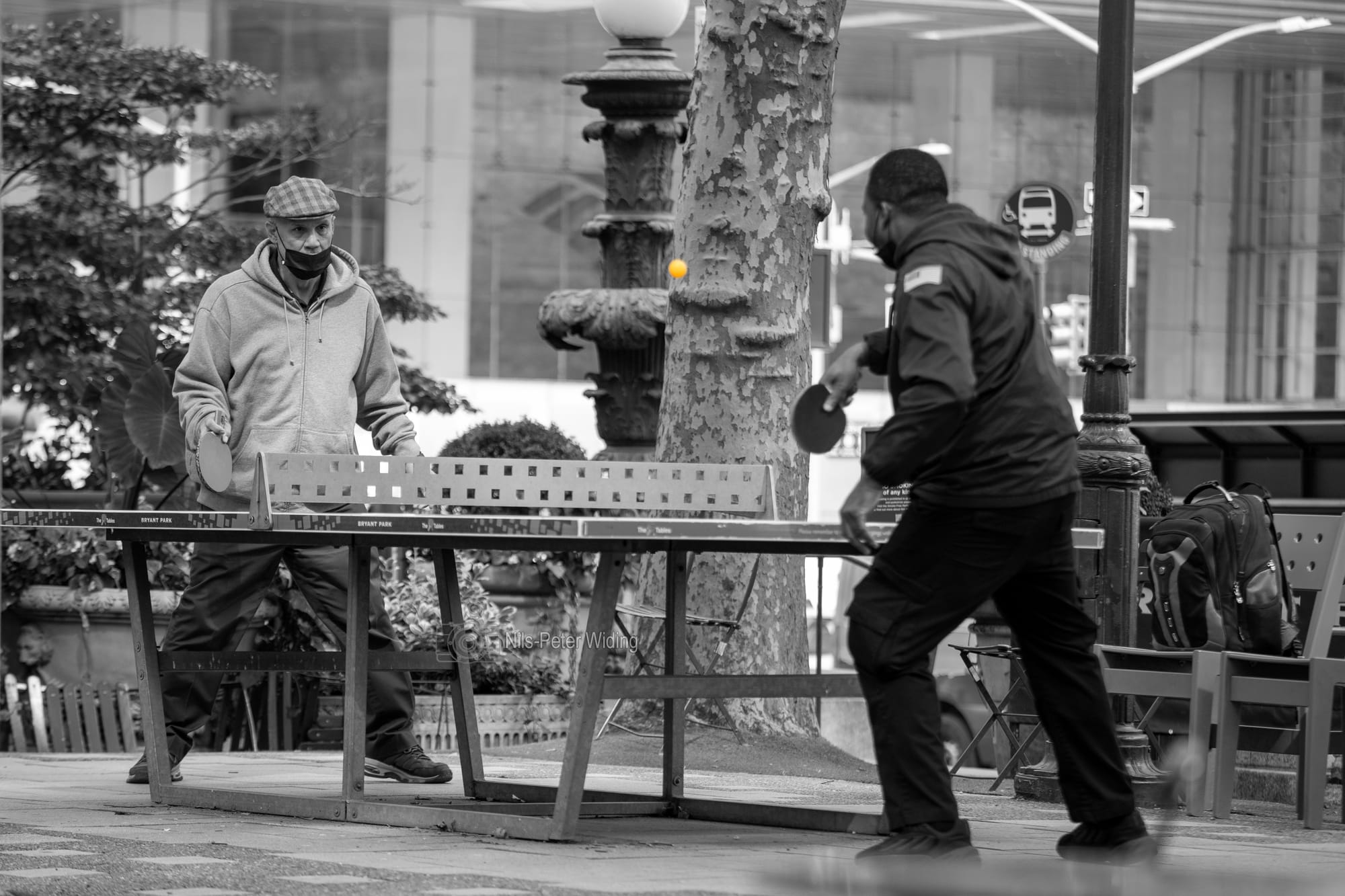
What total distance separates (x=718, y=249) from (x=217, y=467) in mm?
3903

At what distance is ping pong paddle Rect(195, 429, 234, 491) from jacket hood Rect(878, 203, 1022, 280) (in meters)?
2.21

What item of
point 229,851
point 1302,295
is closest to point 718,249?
point 229,851

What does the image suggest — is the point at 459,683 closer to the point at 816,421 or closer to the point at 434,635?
the point at 816,421

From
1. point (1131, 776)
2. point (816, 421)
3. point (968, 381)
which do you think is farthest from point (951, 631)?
point (1131, 776)

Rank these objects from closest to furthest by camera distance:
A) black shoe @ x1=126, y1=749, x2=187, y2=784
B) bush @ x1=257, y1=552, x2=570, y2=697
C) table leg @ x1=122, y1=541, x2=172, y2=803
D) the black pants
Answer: the black pants < table leg @ x1=122, y1=541, x2=172, y2=803 < black shoe @ x1=126, y1=749, x2=187, y2=784 < bush @ x1=257, y1=552, x2=570, y2=697

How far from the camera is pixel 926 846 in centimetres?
482

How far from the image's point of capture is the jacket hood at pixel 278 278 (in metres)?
7.11

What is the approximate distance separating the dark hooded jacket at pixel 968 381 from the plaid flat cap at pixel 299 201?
7.93ft

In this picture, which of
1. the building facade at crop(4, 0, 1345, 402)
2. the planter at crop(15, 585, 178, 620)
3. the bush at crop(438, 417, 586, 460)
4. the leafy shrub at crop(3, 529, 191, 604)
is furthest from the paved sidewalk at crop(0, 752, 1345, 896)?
the building facade at crop(4, 0, 1345, 402)

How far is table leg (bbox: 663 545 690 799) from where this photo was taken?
6.34m

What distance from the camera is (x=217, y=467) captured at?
253 inches

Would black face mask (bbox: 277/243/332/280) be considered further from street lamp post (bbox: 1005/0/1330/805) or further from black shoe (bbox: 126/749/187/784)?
street lamp post (bbox: 1005/0/1330/805)

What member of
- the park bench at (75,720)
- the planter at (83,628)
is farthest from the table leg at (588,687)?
the planter at (83,628)

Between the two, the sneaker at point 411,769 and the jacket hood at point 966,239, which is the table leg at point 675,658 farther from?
the jacket hood at point 966,239
